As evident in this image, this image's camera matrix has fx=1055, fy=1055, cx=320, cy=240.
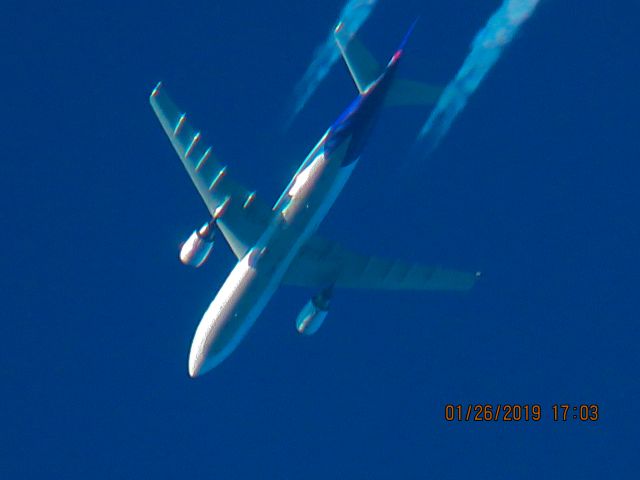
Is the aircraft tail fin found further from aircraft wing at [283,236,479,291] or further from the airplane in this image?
aircraft wing at [283,236,479,291]

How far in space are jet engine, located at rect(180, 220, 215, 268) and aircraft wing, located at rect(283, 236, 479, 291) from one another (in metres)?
4.39

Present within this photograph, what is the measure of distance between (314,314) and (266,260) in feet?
14.0

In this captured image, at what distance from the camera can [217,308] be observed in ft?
154

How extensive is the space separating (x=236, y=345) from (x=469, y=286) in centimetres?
1228

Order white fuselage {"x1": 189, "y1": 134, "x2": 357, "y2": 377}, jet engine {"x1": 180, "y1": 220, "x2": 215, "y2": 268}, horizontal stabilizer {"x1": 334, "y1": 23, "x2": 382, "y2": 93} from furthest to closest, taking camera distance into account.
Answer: jet engine {"x1": 180, "y1": 220, "x2": 215, "y2": 268} < horizontal stabilizer {"x1": 334, "y1": 23, "x2": 382, "y2": 93} < white fuselage {"x1": 189, "y1": 134, "x2": 357, "y2": 377}

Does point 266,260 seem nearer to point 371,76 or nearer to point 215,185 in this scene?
point 215,185

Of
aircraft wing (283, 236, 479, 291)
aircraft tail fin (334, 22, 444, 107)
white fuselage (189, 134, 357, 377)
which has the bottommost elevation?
aircraft wing (283, 236, 479, 291)

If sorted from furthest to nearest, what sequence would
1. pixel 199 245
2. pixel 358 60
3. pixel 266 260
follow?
pixel 199 245, pixel 358 60, pixel 266 260

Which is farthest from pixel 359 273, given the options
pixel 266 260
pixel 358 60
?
pixel 358 60

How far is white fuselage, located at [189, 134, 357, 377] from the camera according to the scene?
4669 cm

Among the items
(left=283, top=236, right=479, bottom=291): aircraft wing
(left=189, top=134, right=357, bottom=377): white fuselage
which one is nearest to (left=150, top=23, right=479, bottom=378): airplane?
(left=189, top=134, right=357, bottom=377): white fuselage

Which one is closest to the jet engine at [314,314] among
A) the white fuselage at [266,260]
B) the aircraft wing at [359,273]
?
the aircraft wing at [359,273]

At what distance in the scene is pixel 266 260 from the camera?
47.0 m

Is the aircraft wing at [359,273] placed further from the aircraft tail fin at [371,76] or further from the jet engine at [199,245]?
the aircraft tail fin at [371,76]
